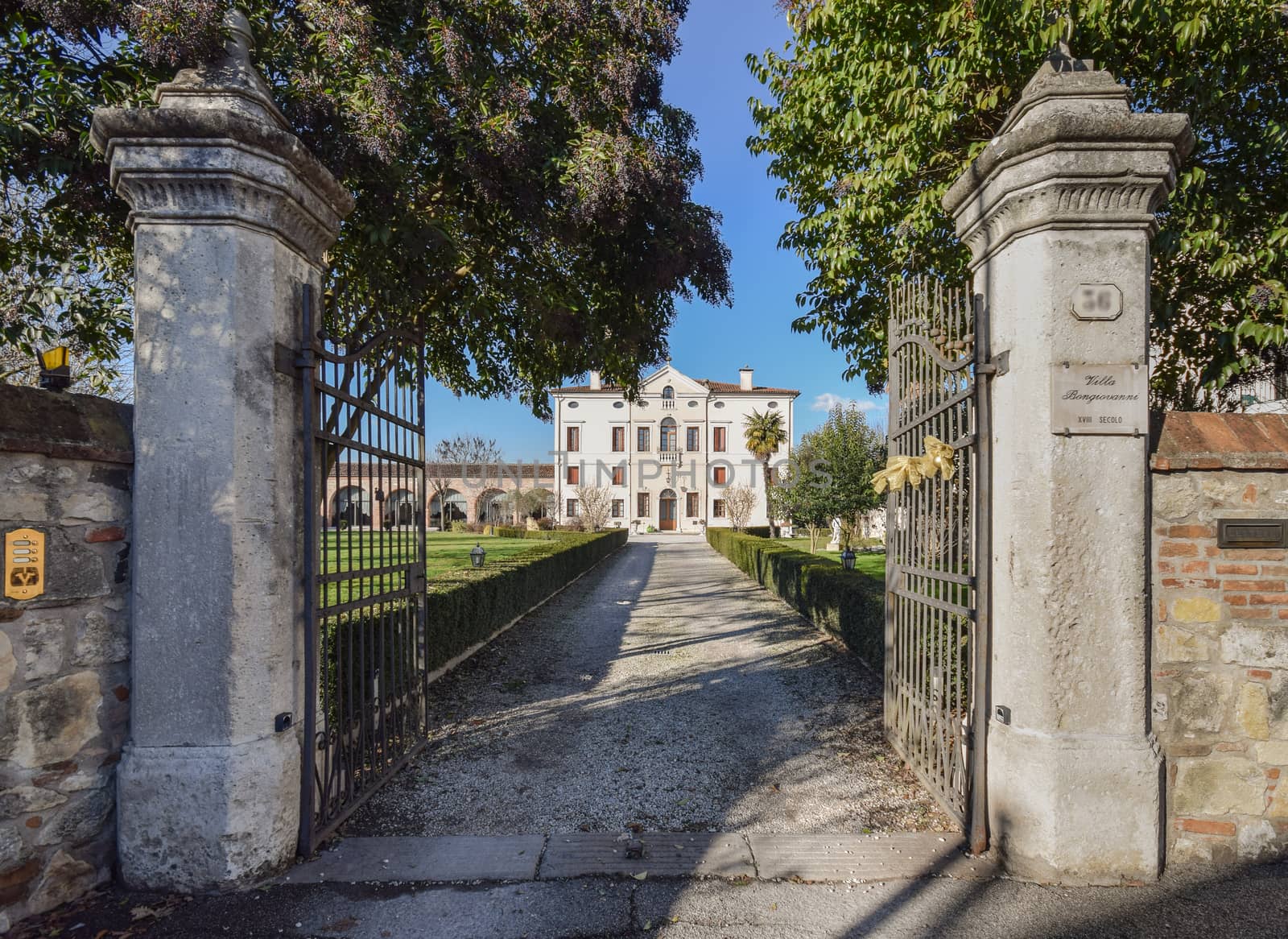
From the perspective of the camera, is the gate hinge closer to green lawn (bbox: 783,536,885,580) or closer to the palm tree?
green lawn (bbox: 783,536,885,580)

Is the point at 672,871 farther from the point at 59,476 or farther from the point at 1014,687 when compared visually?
the point at 59,476

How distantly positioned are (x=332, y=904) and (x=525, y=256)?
510 centimetres

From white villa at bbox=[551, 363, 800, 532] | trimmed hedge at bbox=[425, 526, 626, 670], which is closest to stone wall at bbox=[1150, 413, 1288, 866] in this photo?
trimmed hedge at bbox=[425, 526, 626, 670]

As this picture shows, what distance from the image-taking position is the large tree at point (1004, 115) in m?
5.01

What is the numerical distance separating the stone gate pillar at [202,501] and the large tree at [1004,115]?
15.5 ft

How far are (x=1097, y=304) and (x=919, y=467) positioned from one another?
1124 mm

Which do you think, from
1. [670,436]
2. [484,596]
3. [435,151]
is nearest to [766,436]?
[670,436]

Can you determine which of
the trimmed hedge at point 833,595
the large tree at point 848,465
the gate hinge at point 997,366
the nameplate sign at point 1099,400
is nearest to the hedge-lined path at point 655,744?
the trimmed hedge at point 833,595

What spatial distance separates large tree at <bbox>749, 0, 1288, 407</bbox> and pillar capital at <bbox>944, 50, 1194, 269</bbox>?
1.75 metres

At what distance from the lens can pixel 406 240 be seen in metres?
4.96

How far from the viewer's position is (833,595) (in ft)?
27.6

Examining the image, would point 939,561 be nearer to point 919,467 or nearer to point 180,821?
point 919,467

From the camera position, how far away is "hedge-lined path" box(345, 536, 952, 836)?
12.1ft

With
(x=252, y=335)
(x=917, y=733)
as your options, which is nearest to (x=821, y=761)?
(x=917, y=733)
